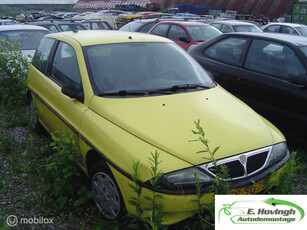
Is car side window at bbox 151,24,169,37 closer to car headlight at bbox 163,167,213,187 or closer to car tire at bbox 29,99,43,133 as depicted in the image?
car tire at bbox 29,99,43,133

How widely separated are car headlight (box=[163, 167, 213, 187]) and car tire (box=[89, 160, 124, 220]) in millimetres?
517

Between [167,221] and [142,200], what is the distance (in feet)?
0.80

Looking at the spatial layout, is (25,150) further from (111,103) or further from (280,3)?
(280,3)

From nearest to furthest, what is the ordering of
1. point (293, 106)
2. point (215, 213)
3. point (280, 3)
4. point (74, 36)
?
point (215, 213) < point (74, 36) < point (293, 106) < point (280, 3)

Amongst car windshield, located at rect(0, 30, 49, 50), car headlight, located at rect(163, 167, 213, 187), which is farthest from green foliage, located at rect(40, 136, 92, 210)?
car windshield, located at rect(0, 30, 49, 50)

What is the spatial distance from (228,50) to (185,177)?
3.53 meters

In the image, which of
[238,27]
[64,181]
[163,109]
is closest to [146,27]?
[238,27]

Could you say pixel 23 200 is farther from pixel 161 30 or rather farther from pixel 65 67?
pixel 161 30

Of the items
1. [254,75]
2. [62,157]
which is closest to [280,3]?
[254,75]

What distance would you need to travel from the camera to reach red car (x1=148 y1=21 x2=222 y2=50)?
9352 mm

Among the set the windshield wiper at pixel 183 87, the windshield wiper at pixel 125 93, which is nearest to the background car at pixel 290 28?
the windshield wiper at pixel 183 87

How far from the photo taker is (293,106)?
13.3 feet

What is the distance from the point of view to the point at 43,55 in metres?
4.36

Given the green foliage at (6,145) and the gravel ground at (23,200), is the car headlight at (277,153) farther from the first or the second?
the green foliage at (6,145)
